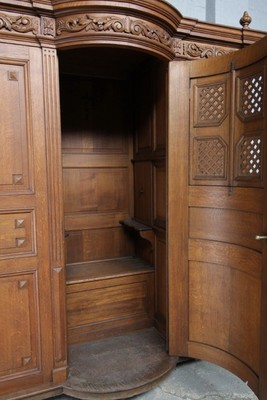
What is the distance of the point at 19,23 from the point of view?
1.64 m

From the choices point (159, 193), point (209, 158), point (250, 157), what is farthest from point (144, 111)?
point (250, 157)

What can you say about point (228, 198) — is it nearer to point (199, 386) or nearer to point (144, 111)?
point (144, 111)

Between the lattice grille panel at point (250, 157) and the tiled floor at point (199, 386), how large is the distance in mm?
1373

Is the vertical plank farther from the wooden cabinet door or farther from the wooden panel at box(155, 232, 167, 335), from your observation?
the wooden cabinet door

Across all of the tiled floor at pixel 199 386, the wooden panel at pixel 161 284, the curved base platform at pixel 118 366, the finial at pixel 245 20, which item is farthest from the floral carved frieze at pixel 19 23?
the tiled floor at pixel 199 386

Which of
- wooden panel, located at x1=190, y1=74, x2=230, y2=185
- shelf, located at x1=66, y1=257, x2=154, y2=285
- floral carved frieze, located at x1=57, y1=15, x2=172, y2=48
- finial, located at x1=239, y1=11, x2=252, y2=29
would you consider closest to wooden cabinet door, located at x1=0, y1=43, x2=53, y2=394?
floral carved frieze, located at x1=57, y1=15, x2=172, y2=48

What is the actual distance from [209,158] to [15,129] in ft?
3.84

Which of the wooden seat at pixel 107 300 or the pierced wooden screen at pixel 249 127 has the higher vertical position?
the pierced wooden screen at pixel 249 127

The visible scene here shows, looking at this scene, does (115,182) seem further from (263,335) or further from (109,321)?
(263,335)

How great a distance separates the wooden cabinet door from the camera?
66.9 inches

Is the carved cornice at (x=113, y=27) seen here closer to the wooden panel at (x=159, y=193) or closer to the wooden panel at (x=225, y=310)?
the wooden panel at (x=159, y=193)

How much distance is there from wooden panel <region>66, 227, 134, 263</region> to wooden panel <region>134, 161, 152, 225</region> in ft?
0.88

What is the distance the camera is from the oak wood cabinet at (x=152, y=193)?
1694mm

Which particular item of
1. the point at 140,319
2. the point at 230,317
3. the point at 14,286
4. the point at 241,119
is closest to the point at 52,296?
the point at 14,286
